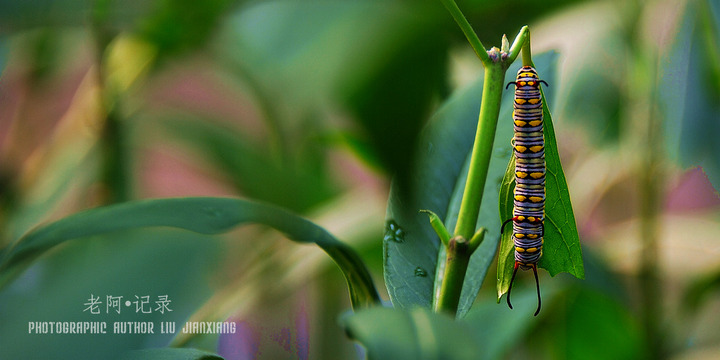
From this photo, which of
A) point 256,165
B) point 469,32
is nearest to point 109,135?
point 256,165

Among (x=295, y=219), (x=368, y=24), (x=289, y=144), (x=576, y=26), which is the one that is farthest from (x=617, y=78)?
(x=295, y=219)

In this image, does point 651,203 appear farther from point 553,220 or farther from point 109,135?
point 109,135

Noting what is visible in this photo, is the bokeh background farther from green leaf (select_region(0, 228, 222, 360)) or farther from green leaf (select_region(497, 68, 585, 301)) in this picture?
green leaf (select_region(497, 68, 585, 301))

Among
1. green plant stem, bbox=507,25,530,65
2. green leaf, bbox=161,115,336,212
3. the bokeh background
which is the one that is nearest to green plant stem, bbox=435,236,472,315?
green plant stem, bbox=507,25,530,65

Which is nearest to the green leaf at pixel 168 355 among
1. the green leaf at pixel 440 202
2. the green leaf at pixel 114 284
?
the green leaf at pixel 114 284

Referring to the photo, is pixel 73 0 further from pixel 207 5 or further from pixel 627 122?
pixel 627 122

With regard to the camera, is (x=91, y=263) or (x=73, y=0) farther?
(x=73, y=0)
